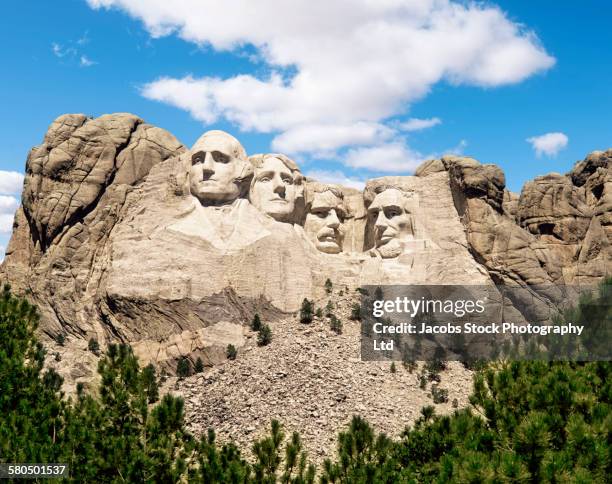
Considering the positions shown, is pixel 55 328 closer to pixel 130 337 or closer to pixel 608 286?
pixel 130 337

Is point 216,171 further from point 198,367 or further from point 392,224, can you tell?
point 198,367

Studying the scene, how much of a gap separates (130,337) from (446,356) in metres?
9.41

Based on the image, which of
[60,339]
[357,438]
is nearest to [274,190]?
[60,339]

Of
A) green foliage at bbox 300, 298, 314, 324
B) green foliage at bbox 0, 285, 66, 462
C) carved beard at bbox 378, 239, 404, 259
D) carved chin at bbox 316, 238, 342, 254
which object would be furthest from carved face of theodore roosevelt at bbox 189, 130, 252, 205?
green foliage at bbox 0, 285, 66, 462

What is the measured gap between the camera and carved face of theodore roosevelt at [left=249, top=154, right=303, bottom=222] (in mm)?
27219

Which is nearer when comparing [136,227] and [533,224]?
[136,227]

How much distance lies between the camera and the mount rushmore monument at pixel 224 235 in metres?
25.0

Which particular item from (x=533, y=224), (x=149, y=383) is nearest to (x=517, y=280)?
(x=533, y=224)

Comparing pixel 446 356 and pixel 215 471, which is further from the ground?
pixel 446 356

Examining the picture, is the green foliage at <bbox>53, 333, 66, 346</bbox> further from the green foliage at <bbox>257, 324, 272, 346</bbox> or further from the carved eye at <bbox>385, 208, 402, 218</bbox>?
the carved eye at <bbox>385, 208, 402, 218</bbox>

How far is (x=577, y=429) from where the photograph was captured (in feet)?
41.3

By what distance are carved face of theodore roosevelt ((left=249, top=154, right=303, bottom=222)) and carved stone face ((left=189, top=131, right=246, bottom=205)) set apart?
1.04 metres

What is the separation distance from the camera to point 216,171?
2616 centimetres

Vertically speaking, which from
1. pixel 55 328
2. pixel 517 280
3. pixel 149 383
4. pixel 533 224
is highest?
pixel 533 224
